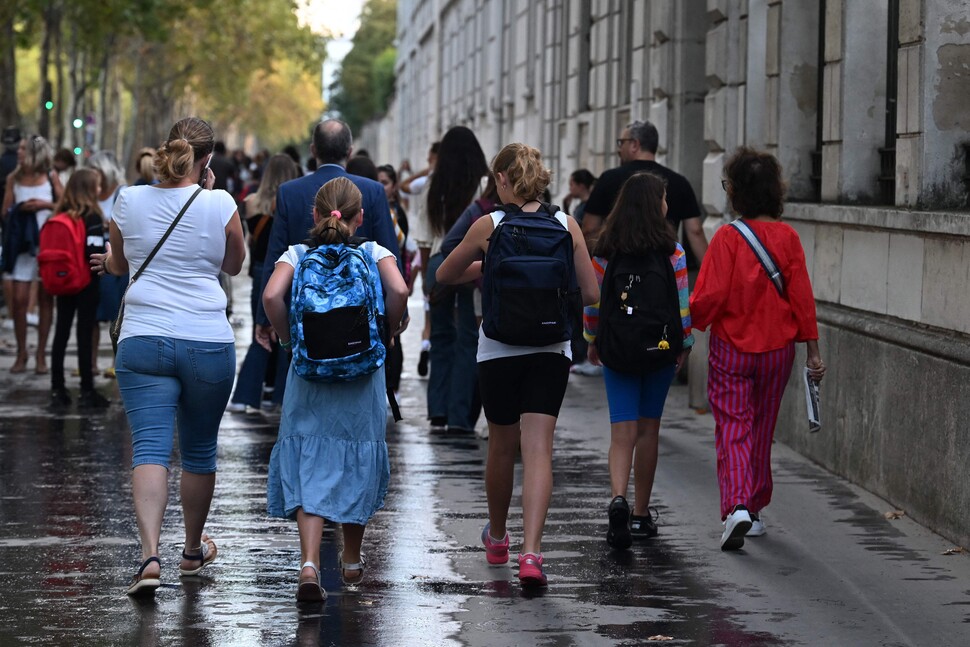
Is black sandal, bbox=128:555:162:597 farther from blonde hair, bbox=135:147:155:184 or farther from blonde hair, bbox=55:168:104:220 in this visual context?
blonde hair, bbox=135:147:155:184

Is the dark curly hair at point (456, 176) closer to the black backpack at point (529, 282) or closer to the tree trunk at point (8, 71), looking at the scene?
the black backpack at point (529, 282)

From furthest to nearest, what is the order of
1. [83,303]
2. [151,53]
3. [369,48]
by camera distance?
[369,48]
[151,53]
[83,303]

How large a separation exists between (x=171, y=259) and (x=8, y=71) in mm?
27201

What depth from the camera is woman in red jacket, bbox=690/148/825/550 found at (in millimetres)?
7820

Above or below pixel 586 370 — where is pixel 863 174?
above

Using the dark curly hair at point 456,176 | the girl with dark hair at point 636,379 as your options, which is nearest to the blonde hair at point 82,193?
the dark curly hair at point 456,176

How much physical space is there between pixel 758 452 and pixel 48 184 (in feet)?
30.6

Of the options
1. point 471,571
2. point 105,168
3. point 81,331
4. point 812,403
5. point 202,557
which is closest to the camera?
point 202,557

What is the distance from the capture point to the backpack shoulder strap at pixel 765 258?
307 inches

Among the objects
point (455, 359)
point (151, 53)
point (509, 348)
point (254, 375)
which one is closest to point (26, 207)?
point (254, 375)

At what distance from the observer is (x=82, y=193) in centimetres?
1312

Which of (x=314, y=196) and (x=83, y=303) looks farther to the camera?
(x=83, y=303)

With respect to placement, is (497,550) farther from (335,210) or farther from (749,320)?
(335,210)

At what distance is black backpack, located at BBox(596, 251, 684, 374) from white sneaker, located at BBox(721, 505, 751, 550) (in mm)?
746
